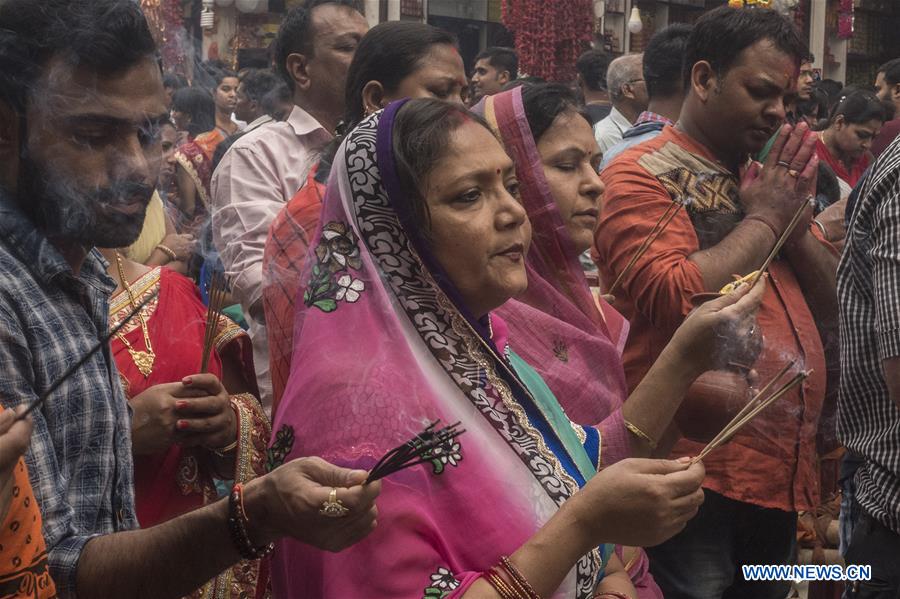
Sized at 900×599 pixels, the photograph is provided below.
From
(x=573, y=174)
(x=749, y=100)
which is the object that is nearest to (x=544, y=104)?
(x=573, y=174)

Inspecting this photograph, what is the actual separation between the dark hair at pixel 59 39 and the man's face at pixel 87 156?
0.01 m

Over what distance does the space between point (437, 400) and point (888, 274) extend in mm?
974

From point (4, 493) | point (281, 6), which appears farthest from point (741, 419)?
point (281, 6)

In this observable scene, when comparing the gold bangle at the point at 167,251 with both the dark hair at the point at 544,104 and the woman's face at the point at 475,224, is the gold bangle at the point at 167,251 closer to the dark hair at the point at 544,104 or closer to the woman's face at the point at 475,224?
the dark hair at the point at 544,104

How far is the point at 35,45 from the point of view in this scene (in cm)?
158

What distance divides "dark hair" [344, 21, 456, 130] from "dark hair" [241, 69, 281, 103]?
203 cm

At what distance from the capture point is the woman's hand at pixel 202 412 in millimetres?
2105

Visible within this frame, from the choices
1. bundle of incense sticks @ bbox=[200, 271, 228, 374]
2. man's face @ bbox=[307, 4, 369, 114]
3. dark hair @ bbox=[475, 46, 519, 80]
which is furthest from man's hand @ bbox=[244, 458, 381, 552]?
dark hair @ bbox=[475, 46, 519, 80]

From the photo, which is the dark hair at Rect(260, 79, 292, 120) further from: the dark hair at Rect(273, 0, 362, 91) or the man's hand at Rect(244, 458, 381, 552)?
the man's hand at Rect(244, 458, 381, 552)

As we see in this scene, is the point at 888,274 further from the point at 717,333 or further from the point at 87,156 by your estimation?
the point at 87,156

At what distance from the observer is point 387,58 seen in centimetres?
311

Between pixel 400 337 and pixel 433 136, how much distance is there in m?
0.37

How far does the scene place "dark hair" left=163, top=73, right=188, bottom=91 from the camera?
6.42 ft

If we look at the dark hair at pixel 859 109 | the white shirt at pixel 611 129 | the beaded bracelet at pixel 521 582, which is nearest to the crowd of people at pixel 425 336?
the beaded bracelet at pixel 521 582
